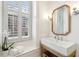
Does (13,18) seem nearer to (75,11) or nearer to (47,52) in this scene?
(47,52)

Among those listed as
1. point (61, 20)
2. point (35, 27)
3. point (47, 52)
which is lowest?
point (47, 52)

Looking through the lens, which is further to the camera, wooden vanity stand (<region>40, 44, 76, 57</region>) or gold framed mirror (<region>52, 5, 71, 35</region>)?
gold framed mirror (<region>52, 5, 71, 35</region>)

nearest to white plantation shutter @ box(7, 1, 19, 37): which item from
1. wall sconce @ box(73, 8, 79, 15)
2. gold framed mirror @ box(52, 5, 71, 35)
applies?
gold framed mirror @ box(52, 5, 71, 35)

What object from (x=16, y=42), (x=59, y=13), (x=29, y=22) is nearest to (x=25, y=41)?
(x=16, y=42)

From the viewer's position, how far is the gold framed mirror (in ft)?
4.65

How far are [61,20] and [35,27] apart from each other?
1.44ft

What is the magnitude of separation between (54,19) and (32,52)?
0.64m

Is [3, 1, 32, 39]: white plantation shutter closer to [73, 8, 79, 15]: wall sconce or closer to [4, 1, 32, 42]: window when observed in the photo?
[4, 1, 32, 42]: window

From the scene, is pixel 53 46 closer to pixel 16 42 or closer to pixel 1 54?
pixel 16 42

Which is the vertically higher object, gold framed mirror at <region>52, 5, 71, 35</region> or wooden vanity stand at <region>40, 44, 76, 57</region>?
gold framed mirror at <region>52, 5, 71, 35</region>

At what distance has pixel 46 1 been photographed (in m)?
1.61

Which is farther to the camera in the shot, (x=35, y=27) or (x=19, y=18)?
(x=35, y=27)

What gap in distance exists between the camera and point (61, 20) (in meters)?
1.48

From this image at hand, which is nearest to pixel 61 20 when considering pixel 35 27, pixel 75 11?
pixel 75 11
